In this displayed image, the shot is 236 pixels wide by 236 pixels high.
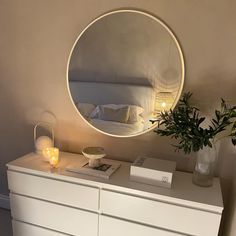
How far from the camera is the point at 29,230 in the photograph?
5.86 feet

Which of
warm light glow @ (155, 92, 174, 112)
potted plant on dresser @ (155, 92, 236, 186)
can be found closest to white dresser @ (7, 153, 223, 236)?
potted plant on dresser @ (155, 92, 236, 186)

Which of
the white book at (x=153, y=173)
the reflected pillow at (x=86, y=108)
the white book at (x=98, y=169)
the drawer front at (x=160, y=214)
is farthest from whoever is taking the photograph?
the reflected pillow at (x=86, y=108)

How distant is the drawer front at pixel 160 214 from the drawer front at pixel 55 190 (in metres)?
0.09

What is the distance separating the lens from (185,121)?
4.57 ft

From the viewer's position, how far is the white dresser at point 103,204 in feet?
4.54

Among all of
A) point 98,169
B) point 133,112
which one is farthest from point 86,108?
point 98,169

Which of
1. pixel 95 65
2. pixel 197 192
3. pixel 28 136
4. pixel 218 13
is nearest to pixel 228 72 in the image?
pixel 218 13

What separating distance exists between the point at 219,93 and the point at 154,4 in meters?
0.72

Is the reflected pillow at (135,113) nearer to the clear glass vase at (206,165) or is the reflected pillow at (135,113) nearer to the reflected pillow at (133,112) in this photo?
the reflected pillow at (133,112)

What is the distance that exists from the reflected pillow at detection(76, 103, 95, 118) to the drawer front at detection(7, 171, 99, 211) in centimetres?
55

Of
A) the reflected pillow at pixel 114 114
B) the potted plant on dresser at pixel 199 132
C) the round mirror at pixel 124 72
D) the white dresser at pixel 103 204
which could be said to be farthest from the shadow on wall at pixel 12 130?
the potted plant on dresser at pixel 199 132

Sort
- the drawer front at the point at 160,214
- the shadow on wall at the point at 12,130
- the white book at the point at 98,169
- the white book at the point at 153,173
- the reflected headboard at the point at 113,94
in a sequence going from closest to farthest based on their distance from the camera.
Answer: the drawer front at the point at 160,214, the white book at the point at 153,173, the white book at the point at 98,169, the reflected headboard at the point at 113,94, the shadow on wall at the point at 12,130

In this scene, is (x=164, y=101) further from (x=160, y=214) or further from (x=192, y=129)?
(x=160, y=214)

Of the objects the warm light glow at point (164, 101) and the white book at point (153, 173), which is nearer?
the white book at point (153, 173)
